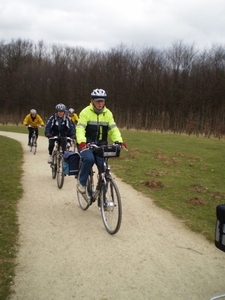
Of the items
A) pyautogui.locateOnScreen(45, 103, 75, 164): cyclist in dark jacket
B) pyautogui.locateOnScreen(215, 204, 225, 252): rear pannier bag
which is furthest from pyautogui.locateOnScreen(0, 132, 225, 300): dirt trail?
pyautogui.locateOnScreen(45, 103, 75, 164): cyclist in dark jacket

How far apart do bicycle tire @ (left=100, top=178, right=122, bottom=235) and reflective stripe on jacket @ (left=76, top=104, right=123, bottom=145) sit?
2.94 ft

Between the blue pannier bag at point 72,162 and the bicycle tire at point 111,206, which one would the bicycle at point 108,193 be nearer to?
the bicycle tire at point 111,206

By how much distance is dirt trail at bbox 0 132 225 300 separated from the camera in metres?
3.43

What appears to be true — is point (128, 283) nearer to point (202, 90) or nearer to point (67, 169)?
point (67, 169)

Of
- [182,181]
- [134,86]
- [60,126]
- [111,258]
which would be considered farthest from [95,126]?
[134,86]

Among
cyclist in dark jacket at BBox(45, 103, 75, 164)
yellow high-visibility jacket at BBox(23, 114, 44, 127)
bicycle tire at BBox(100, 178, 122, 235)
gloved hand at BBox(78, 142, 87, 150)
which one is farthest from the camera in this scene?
yellow high-visibility jacket at BBox(23, 114, 44, 127)

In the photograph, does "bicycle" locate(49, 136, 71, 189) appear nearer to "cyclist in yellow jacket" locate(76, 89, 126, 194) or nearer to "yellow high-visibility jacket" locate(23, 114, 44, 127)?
"cyclist in yellow jacket" locate(76, 89, 126, 194)

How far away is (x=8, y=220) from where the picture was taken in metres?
5.38

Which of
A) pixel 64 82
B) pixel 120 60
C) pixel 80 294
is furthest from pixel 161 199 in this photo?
pixel 64 82

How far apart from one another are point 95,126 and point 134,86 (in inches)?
1515

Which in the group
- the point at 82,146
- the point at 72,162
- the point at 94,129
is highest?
the point at 94,129

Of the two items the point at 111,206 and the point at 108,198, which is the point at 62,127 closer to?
the point at 108,198

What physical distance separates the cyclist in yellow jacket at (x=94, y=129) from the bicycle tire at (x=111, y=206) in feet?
1.50

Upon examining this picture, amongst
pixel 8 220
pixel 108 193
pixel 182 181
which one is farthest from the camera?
pixel 182 181
